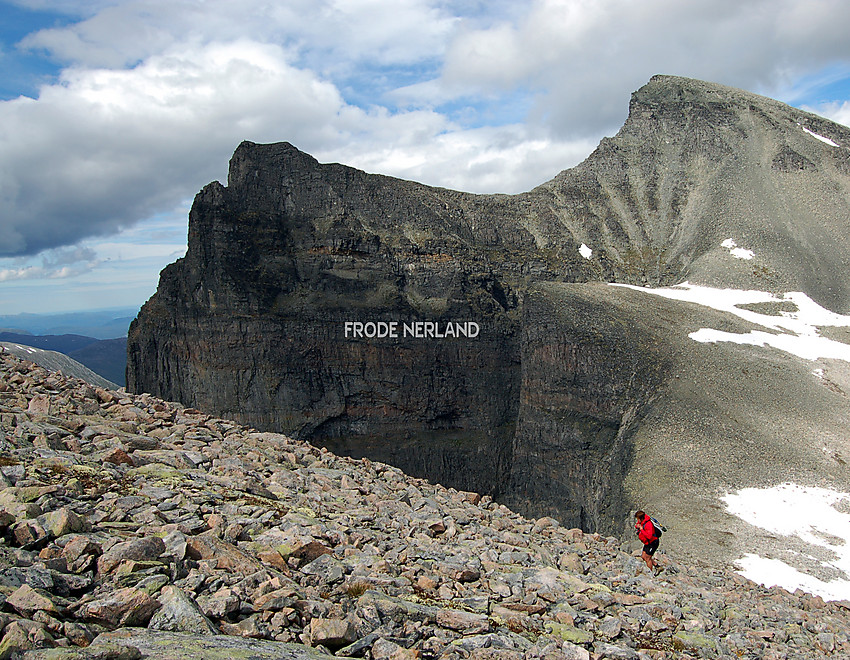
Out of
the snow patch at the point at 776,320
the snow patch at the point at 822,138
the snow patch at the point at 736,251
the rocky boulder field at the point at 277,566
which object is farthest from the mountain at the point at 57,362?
the snow patch at the point at 822,138

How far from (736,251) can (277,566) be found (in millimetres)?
83034

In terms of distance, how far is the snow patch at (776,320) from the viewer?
193 feet

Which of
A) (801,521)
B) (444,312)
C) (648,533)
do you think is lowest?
(801,521)

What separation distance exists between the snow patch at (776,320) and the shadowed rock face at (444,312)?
2.46m

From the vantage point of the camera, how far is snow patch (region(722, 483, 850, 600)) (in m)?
29.5

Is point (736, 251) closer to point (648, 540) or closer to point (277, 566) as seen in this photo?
point (648, 540)

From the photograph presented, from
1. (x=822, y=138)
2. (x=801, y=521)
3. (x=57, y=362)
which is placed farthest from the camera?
(x=57, y=362)

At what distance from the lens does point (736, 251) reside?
7862cm

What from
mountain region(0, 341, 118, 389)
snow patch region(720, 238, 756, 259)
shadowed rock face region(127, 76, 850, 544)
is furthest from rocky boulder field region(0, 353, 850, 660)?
mountain region(0, 341, 118, 389)

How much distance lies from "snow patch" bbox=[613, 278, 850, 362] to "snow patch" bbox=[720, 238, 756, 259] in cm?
792

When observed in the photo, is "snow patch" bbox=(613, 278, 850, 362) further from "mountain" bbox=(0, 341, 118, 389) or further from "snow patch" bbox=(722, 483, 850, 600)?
"mountain" bbox=(0, 341, 118, 389)

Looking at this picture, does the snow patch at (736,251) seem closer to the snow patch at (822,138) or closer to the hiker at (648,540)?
the snow patch at (822,138)

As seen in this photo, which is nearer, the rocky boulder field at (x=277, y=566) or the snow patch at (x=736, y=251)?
the rocky boulder field at (x=277, y=566)

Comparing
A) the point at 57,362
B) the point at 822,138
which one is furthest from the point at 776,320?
the point at 57,362
